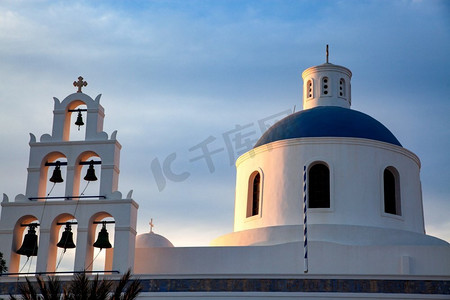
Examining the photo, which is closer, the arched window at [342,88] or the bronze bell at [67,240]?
the bronze bell at [67,240]

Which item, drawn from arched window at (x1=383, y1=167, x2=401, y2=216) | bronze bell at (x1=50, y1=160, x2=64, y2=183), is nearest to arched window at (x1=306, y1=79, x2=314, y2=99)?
arched window at (x1=383, y1=167, x2=401, y2=216)

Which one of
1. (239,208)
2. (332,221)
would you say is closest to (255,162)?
(239,208)

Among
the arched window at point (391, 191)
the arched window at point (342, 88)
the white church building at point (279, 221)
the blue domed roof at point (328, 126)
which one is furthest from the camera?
the arched window at point (342, 88)

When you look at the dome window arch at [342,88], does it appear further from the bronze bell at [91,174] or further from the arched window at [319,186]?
the bronze bell at [91,174]

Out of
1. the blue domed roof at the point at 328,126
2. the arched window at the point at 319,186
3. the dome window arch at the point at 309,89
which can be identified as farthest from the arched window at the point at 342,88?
the arched window at the point at 319,186

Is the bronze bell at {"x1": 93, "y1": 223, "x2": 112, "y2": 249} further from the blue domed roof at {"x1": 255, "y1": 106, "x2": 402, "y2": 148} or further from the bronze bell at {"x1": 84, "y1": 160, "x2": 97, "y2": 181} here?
the blue domed roof at {"x1": 255, "y1": 106, "x2": 402, "y2": 148}

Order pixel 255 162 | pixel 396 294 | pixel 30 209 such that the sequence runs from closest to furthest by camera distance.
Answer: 1. pixel 396 294
2. pixel 30 209
3. pixel 255 162

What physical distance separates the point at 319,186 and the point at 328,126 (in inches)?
80.5

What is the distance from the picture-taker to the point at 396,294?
69.2 feet

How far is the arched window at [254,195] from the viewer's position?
27005 millimetres

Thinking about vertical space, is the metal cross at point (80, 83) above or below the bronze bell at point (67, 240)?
above

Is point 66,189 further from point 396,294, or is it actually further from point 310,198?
point 396,294

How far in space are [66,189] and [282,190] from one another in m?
6.60

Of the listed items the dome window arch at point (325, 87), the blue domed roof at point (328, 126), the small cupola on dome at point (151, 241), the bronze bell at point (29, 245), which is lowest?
the bronze bell at point (29, 245)
